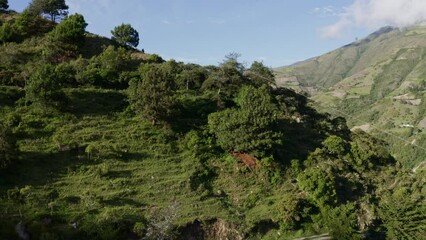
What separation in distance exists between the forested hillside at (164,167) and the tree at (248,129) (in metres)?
0.12

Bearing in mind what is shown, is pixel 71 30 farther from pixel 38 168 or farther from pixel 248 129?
pixel 248 129

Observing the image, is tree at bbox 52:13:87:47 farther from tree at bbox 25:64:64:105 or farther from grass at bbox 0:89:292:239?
tree at bbox 25:64:64:105

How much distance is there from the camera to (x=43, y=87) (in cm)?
3438

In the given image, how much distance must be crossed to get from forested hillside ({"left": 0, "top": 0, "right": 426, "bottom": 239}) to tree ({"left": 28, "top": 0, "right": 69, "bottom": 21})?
41.1 feet

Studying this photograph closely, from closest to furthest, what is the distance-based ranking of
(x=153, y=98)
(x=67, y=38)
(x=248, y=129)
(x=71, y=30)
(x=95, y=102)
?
(x=153, y=98) → (x=248, y=129) → (x=95, y=102) → (x=71, y=30) → (x=67, y=38)

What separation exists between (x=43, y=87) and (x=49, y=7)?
105 ft

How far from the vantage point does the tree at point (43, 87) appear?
3428cm

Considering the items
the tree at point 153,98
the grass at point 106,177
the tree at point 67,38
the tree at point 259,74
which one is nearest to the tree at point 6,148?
the grass at point 106,177

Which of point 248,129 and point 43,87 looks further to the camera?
point 248,129

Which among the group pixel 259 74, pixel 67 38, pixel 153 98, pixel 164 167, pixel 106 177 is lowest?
pixel 106 177

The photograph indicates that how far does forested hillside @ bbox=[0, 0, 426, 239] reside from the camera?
27469mm

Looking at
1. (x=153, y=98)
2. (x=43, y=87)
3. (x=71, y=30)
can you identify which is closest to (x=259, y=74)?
(x=153, y=98)

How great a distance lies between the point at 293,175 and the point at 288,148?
16.4 ft

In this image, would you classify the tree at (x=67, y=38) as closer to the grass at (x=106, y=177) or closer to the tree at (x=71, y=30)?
the tree at (x=71, y=30)
